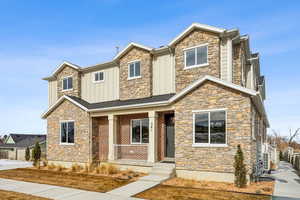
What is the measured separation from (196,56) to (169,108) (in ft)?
10.9

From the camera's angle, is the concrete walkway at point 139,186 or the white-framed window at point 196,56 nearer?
the concrete walkway at point 139,186

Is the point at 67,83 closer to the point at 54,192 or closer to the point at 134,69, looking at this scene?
the point at 134,69

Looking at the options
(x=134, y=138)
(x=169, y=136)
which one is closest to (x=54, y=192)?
(x=134, y=138)

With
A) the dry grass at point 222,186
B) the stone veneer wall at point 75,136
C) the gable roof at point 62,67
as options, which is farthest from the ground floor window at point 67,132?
the dry grass at point 222,186

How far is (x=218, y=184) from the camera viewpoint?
9.08 m

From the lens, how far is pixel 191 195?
7598mm

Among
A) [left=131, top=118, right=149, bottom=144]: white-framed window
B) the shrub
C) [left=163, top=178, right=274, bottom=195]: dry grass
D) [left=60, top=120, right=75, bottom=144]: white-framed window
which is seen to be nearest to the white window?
[left=60, top=120, right=75, bottom=144]: white-framed window

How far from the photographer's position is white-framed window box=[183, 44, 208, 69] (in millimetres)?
11703

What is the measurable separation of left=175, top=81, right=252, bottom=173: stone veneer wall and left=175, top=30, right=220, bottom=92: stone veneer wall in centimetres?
164

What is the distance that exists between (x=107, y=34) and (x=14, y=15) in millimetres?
5609

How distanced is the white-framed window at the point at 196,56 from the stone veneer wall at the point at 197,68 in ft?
0.58

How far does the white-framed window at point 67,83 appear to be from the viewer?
17.7 metres

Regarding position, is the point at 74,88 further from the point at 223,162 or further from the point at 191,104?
the point at 223,162

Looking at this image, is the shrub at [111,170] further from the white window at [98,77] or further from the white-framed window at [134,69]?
the white window at [98,77]
